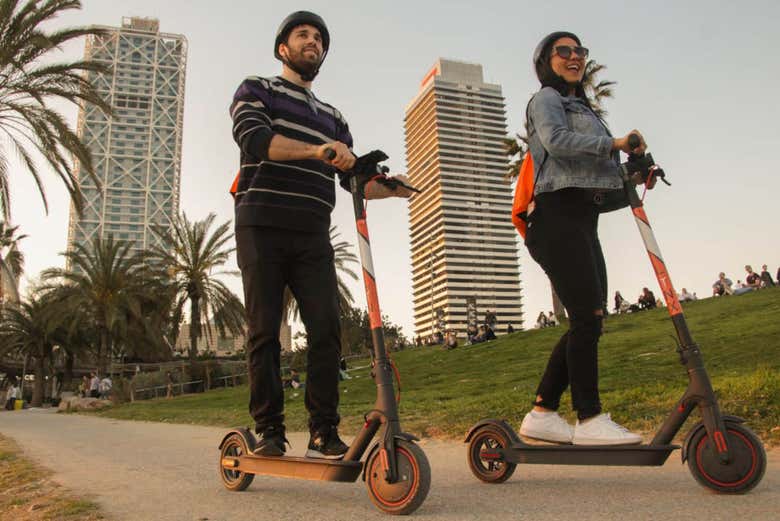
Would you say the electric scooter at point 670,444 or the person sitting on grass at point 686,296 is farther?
the person sitting on grass at point 686,296

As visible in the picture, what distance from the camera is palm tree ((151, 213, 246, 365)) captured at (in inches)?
1130

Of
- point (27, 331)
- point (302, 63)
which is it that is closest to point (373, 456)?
point (302, 63)

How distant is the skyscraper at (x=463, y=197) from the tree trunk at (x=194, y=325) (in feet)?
250

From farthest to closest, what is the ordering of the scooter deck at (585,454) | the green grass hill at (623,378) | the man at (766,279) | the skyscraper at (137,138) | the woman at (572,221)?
the skyscraper at (137,138)
the man at (766,279)
the green grass hill at (623,378)
the woman at (572,221)
the scooter deck at (585,454)

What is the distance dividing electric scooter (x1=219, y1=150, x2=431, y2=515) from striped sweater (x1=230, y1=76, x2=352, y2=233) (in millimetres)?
406

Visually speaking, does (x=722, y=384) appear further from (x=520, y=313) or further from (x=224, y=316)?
(x=520, y=313)

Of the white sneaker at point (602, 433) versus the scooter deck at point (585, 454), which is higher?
the white sneaker at point (602, 433)

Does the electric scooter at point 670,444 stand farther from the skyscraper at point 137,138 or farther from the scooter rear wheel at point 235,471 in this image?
the skyscraper at point 137,138

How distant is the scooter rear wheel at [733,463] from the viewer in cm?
214

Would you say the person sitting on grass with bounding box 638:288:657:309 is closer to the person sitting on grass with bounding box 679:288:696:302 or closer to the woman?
the person sitting on grass with bounding box 679:288:696:302

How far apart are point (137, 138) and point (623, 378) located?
12488cm

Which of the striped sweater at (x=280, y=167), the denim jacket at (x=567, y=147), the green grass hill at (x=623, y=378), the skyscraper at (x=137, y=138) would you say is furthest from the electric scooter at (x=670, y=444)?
the skyscraper at (x=137, y=138)

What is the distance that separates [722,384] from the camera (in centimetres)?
495

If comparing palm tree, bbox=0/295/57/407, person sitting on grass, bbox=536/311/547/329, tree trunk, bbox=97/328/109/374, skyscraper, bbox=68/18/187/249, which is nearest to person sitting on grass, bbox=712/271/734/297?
person sitting on grass, bbox=536/311/547/329
